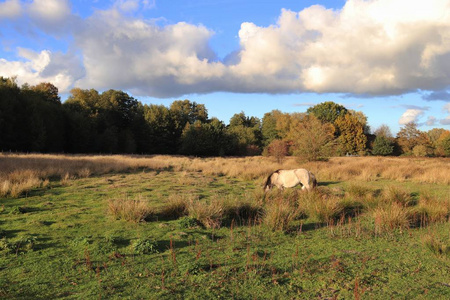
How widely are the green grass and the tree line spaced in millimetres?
26518

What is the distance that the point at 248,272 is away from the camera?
4.81 m

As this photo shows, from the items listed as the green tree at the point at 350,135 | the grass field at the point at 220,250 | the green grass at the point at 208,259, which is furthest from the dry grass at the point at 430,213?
the green tree at the point at 350,135

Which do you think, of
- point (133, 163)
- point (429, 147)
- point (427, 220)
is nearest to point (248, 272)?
point (427, 220)

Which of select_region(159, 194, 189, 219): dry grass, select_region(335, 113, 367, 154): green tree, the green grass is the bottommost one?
the green grass

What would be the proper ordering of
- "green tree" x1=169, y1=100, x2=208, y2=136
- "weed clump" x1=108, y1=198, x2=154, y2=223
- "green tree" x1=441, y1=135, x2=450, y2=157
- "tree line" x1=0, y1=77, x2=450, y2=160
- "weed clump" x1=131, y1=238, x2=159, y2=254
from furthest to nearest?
"green tree" x1=169, y1=100, x2=208, y2=136, "green tree" x1=441, y1=135, x2=450, y2=157, "tree line" x1=0, y1=77, x2=450, y2=160, "weed clump" x1=108, y1=198, x2=154, y2=223, "weed clump" x1=131, y1=238, x2=159, y2=254

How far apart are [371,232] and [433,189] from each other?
9106 mm

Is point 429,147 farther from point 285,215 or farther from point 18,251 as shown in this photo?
point 18,251

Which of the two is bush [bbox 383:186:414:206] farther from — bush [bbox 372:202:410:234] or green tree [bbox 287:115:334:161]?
green tree [bbox 287:115:334:161]

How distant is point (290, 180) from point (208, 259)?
6.87m

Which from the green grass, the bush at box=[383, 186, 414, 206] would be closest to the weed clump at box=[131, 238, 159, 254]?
the green grass

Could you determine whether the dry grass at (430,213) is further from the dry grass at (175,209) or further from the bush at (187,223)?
the dry grass at (175,209)

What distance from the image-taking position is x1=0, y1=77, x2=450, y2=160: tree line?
129 feet

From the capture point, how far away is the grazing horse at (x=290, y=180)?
11500 mm

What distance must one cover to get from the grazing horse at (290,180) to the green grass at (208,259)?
3109 mm
